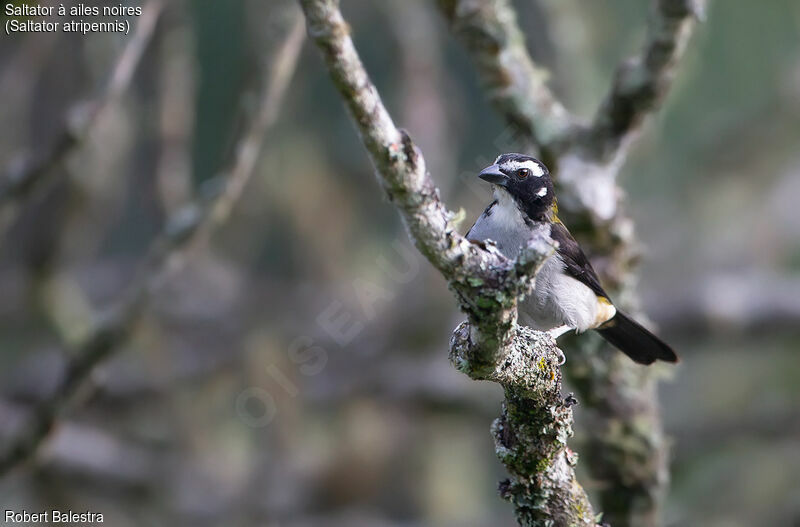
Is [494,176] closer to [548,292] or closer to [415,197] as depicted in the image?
[548,292]

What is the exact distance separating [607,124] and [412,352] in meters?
5.21

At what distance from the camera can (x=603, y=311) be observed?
4.55m

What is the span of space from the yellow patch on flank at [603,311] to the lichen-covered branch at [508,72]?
0.75 m

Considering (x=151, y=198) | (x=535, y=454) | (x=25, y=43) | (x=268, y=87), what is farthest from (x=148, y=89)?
(x=535, y=454)

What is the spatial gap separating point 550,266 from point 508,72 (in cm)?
98

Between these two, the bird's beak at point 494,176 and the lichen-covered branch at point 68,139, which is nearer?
the bird's beak at point 494,176

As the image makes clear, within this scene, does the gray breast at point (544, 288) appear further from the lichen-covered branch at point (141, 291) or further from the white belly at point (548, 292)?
the lichen-covered branch at point (141, 291)

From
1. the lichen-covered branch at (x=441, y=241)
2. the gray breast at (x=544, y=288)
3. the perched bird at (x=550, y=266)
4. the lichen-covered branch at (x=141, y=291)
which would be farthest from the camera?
the lichen-covered branch at (x=141, y=291)

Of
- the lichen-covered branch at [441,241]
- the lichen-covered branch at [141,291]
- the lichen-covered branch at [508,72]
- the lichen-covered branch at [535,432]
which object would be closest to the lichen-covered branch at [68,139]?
the lichen-covered branch at [141,291]

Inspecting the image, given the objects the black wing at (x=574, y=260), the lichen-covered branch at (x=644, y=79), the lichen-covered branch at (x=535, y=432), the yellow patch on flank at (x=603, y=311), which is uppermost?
the lichen-covered branch at (x=644, y=79)

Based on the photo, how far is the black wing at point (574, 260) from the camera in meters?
4.32

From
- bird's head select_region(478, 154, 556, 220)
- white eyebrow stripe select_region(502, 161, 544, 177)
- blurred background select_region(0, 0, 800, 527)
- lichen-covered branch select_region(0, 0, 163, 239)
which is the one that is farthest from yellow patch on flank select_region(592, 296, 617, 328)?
lichen-covered branch select_region(0, 0, 163, 239)

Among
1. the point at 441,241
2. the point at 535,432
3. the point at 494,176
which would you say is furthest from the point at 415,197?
the point at 494,176

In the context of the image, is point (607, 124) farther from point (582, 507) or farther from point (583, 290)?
point (582, 507)
